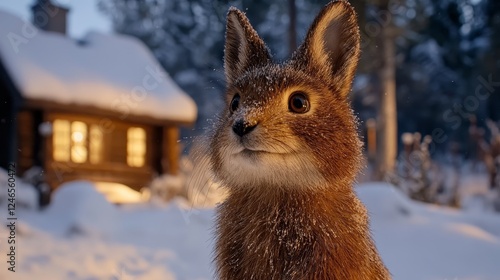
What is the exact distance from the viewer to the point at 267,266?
1.71 meters

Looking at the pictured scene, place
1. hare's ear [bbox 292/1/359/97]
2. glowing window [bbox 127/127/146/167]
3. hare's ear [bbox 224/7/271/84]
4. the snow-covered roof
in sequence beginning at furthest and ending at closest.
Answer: glowing window [bbox 127/127/146/167] → the snow-covered roof → hare's ear [bbox 224/7/271/84] → hare's ear [bbox 292/1/359/97]

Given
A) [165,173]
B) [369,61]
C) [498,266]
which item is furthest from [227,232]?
[165,173]

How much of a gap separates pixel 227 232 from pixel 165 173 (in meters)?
11.4

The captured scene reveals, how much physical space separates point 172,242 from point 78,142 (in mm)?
7691

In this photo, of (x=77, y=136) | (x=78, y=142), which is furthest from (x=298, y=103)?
(x=78, y=142)

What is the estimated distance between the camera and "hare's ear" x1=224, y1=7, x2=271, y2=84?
1.98m

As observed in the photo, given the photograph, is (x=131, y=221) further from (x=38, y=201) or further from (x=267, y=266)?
(x=267, y=266)

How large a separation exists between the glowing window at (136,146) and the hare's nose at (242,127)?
11.3 meters

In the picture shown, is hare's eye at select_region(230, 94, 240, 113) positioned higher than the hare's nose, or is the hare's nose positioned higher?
hare's eye at select_region(230, 94, 240, 113)

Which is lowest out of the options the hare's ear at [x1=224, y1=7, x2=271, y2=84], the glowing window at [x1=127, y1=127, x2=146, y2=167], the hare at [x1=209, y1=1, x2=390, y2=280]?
the glowing window at [x1=127, y1=127, x2=146, y2=167]

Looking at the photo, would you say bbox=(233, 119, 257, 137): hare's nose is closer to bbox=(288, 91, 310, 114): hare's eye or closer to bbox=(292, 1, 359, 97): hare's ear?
→ bbox=(288, 91, 310, 114): hare's eye

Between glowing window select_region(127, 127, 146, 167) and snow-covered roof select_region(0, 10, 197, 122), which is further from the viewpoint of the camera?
glowing window select_region(127, 127, 146, 167)

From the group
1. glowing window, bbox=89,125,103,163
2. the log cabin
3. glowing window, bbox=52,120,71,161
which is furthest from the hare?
glowing window, bbox=89,125,103,163

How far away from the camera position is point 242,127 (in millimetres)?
1671
